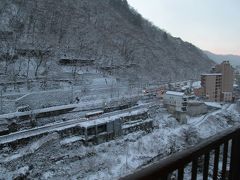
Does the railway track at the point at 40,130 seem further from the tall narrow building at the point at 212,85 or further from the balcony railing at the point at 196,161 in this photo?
the tall narrow building at the point at 212,85

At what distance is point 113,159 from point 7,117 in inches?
187

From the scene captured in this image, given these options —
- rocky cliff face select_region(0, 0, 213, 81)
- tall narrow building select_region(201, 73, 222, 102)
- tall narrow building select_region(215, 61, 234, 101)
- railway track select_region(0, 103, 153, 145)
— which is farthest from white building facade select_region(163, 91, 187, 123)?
tall narrow building select_region(215, 61, 234, 101)

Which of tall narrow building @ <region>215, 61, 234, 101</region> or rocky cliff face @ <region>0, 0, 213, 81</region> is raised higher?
rocky cliff face @ <region>0, 0, 213, 81</region>

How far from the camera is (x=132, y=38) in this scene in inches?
1284

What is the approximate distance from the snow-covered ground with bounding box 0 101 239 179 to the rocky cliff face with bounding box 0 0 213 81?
7.74 m

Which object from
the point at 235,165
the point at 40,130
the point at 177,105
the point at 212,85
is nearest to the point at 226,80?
the point at 212,85

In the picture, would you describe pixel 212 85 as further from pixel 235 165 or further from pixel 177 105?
pixel 235 165

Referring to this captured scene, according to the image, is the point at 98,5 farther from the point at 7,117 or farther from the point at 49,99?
the point at 7,117

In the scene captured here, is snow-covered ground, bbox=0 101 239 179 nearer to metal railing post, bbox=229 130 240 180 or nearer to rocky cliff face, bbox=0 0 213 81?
metal railing post, bbox=229 130 240 180

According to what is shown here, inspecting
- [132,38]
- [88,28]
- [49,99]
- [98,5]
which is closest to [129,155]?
[49,99]

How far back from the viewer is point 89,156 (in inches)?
407

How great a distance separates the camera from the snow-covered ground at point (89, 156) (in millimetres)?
8930

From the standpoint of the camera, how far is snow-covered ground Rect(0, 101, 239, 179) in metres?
8.93

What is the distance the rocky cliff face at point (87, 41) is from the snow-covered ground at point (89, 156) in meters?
7.74
